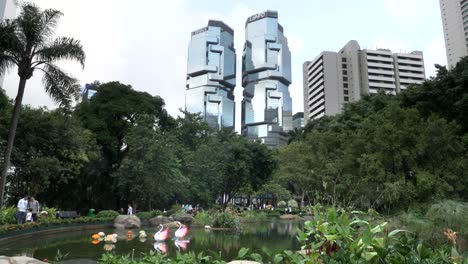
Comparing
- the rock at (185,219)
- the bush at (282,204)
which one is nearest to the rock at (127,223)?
the rock at (185,219)

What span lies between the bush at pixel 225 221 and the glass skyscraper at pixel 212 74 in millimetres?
115503

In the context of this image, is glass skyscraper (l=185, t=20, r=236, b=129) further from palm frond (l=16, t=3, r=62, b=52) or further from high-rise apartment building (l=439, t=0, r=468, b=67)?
palm frond (l=16, t=3, r=62, b=52)

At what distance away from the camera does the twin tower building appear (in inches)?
5655

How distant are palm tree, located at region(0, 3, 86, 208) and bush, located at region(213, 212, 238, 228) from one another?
10806mm

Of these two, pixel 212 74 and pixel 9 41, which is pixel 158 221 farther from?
pixel 212 74

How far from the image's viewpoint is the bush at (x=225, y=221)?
22.4 metres

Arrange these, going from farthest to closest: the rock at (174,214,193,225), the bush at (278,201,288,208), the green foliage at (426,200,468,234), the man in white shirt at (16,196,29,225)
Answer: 1. the bush at (278,201,288,208)
2. the rock at (174,214,193,225)
3. the man in white shirt at (16,196,29,225)
4. the green foliage at (426,200,468,234)

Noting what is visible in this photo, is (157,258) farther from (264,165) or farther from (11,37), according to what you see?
(264,165)

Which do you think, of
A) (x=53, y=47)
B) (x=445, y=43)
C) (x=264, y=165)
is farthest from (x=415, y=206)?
(x=445, y=43)

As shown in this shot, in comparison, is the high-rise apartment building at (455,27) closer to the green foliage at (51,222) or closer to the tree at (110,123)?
the tree at (110,123)

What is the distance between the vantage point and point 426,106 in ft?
81.5

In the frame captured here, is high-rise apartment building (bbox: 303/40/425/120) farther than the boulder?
Yes

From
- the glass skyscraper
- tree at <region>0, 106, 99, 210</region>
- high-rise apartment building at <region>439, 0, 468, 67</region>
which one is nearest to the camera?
tree at <region>0, 106, 99, 210</region>

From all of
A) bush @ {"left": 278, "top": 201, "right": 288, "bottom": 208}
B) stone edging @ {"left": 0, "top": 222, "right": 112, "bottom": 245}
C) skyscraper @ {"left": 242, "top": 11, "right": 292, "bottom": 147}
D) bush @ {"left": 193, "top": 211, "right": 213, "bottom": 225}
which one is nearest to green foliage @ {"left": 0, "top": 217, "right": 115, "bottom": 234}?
stone edging @ {"left": 0, "top": 222, "right": 112, "bottom": 245}
